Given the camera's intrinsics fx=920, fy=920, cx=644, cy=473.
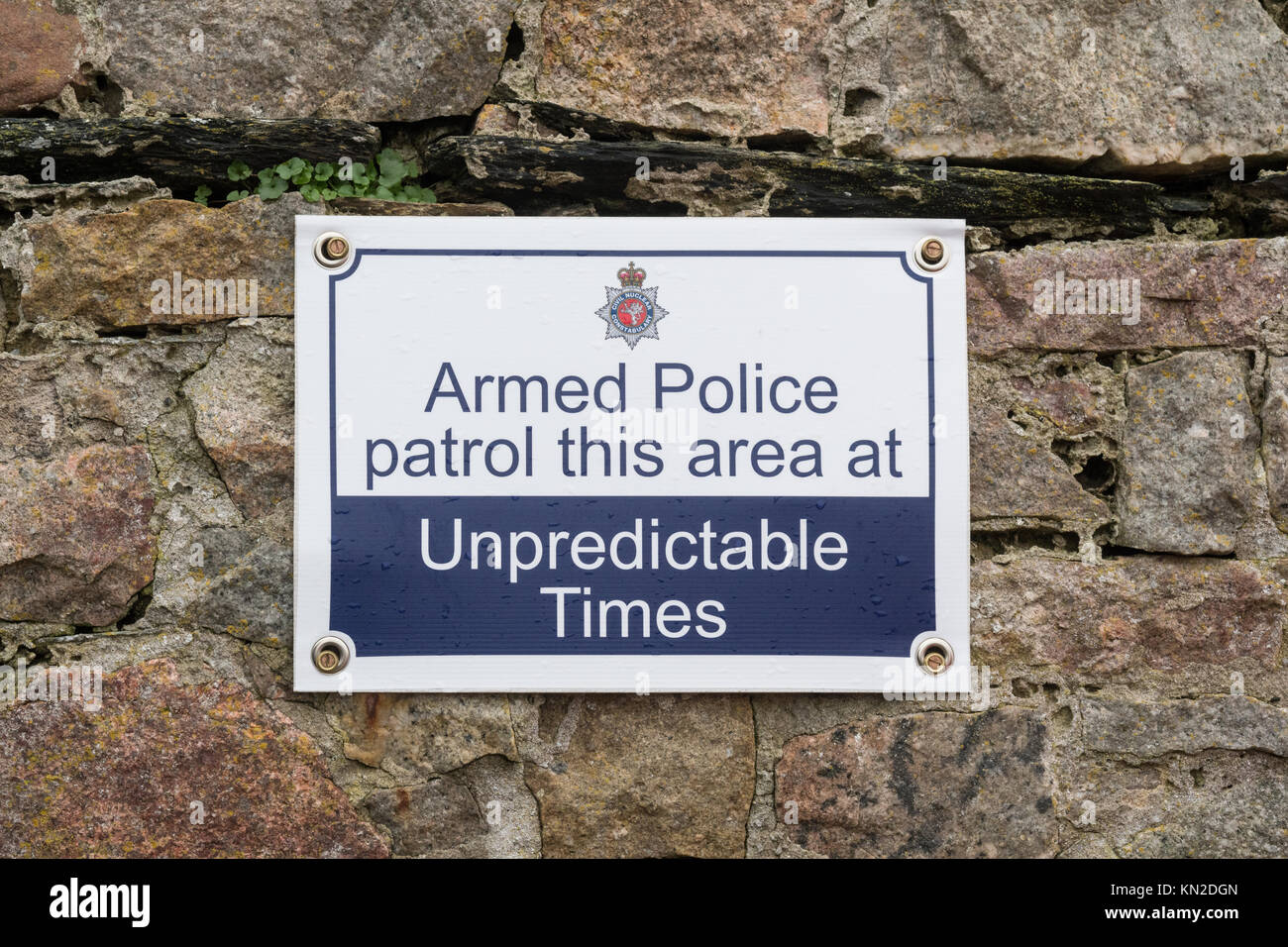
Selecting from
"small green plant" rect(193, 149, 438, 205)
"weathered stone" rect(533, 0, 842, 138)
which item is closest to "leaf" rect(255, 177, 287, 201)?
"small green plant" rect(193, 149, 438, 205)

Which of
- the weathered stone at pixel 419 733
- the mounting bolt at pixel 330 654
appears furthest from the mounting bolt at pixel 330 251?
the weathered stone at pixel 419 733

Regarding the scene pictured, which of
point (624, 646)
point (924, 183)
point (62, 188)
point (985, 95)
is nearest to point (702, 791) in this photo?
point (624, 646)

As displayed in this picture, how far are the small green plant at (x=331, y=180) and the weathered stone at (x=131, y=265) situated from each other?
0.06 meters

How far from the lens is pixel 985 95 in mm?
1547

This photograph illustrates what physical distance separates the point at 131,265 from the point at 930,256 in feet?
4.27

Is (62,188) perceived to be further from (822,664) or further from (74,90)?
(822,664)

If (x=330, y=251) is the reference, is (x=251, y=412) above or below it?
below

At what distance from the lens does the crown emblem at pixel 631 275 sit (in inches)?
59.4

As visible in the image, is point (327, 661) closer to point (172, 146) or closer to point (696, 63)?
point (172, 146)

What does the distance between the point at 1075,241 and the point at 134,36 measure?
1.59 metres

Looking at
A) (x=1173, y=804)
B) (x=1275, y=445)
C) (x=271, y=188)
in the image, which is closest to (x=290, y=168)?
(x=271, y=188)

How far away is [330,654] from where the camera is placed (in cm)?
146

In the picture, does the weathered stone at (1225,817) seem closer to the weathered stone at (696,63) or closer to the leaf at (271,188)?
the weathered stone at (696,63)

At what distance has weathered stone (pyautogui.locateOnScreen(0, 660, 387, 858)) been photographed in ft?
4.76
